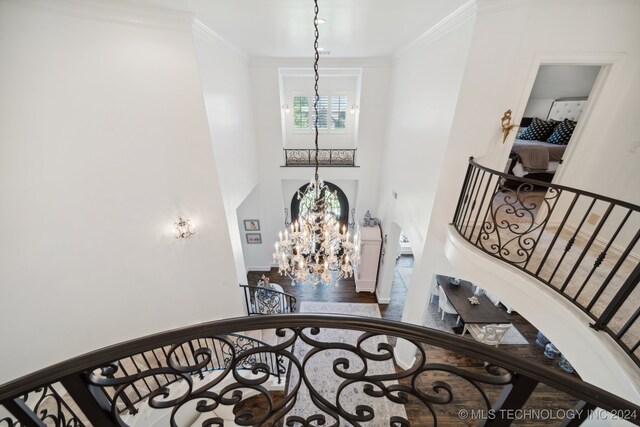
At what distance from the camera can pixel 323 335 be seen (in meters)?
5.14

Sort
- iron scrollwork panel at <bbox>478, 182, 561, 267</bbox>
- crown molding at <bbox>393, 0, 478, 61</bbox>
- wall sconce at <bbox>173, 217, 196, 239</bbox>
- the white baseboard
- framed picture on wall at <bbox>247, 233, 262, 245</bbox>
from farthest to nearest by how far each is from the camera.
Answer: the white baseboard
framed picture on wall at <bbox>247, 233, 262, 245</bbox>
wall sconce at <bbox>173, 217, 196, 239</bbox>
crown molding at <bbox>393, 0, 478, 61</bbox>
iron scrollwork panel at <bbox>478, 182, 561, 267</bbox>

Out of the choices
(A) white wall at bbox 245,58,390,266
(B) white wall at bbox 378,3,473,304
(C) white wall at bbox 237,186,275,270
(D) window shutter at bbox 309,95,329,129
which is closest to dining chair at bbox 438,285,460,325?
(B) white wall at bbox 378,3,473,304

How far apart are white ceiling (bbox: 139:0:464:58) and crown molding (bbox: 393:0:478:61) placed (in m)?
0.06

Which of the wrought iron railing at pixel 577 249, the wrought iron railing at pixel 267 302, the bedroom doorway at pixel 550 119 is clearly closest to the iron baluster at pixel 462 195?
the wrought iron railing at pixel 577 249

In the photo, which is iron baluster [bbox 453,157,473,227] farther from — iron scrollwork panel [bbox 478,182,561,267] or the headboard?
the headboard

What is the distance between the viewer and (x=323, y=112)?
22.9 ft

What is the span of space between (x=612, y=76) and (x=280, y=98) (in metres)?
5.51

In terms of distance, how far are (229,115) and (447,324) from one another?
6.80 m

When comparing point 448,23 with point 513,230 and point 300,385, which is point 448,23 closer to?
point 513,230

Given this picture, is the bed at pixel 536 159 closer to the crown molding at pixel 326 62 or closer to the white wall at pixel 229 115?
the crown molding at pixel 326 62

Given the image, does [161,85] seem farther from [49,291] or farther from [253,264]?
[253,264]

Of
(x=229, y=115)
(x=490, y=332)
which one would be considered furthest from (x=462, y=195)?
(x=229, y=115)

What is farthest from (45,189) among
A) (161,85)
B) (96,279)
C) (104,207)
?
(161,85)

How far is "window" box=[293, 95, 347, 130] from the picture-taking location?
682 centimetres
